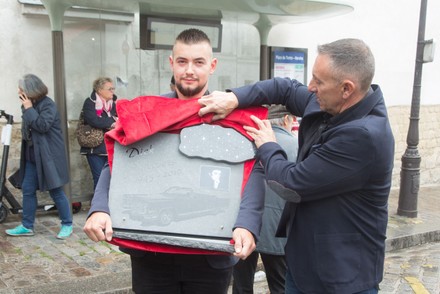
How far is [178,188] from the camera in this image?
2150mm

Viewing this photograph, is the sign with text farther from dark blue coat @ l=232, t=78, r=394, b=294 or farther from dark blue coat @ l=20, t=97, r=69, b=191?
dark blue coat @ l=232, t=78, r=394, b=294

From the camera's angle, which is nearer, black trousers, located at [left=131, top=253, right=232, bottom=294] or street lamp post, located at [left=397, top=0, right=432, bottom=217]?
black trousers, located at [left=131, top=253, right=232, bottom=294]

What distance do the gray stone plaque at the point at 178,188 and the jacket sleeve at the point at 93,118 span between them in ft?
13.6

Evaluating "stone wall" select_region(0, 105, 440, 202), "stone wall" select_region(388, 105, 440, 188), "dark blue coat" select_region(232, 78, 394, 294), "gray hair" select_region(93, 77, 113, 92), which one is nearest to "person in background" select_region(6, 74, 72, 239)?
"gray hair" select_region(93, 77, 113, 92)

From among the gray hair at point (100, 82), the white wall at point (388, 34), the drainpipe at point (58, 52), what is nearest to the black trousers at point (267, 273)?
the drainpipe at point (58, 52)

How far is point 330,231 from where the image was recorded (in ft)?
6.73

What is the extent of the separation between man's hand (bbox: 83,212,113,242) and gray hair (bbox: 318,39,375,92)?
46.1 inches

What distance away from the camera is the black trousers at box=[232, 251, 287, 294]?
10.7 ft

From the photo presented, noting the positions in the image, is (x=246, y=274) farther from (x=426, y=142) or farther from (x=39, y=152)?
(x=426, y=142)

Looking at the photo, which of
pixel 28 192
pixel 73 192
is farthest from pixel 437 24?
pixel 28 192

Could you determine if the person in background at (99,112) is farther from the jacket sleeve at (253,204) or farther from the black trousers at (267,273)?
the jacket sleeve at (253,204)

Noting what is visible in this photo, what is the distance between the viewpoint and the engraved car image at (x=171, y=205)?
211cm

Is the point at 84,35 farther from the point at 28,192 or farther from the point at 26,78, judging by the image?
the point at 28,192

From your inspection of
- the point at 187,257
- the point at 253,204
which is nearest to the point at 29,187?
the point at 187,257
